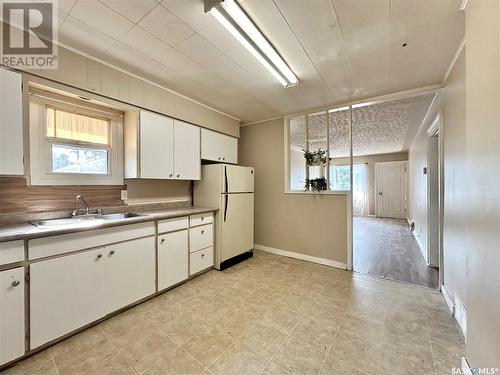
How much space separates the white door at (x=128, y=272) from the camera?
1.95 metres

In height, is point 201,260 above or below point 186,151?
below

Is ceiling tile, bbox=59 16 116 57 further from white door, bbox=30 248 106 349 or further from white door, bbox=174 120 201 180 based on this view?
white door, bbox=30 248 106 349

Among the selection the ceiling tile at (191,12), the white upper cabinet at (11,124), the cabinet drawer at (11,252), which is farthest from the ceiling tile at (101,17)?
the cabinet drawer at (11,252)

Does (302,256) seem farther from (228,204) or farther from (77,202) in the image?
(77,202)

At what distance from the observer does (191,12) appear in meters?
1.54

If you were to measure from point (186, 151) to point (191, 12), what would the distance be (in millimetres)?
1727

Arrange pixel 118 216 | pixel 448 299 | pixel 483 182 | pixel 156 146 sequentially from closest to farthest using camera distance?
pixel 483 182, pixel 448 299, pixel 118 216, pixel 156 146

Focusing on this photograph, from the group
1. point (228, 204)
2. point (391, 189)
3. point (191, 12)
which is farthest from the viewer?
point (391, 189)

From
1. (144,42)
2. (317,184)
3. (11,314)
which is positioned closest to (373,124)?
(317,184)

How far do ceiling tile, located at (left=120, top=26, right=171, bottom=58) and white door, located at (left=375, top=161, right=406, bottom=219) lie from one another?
857 centimetres

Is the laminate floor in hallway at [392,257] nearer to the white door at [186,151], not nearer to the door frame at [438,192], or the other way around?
the door frame at [438,192]

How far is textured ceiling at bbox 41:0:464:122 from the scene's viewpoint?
151 centimetres

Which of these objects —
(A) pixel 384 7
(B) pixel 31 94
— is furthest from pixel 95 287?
(A) pixel 384 7

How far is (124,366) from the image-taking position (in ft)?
4.77
